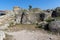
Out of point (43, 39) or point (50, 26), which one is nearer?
point (43, 39)

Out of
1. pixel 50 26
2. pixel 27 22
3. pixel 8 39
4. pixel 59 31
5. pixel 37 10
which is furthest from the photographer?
pixel 37 10

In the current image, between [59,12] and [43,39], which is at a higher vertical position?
[59,12]

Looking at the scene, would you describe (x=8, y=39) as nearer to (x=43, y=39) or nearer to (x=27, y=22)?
(x=43, y=39)

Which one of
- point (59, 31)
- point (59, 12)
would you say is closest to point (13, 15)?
point (59, 12)

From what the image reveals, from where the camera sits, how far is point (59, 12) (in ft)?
70.7

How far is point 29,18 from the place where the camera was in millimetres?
25734

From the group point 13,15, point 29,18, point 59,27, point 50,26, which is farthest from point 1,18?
point 59,27


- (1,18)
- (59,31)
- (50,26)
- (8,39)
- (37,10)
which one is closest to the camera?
(8,39)

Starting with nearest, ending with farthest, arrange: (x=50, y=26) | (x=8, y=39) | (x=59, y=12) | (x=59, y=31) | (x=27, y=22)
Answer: (x=8, y=39) → (x=59, y=31) → (x=50, y=26) → (x=59, y=12) → (x=27, y=22)

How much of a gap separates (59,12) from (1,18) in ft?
29.6

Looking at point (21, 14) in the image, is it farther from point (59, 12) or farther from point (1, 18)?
point (59, 12)

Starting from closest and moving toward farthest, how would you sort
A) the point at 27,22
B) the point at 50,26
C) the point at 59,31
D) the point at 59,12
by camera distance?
the point at 59,31, the point at 50,26, the point at 59,12, the point at 27,22

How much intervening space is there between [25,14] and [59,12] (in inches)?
268

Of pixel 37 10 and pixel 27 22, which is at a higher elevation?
pixel 37 10
